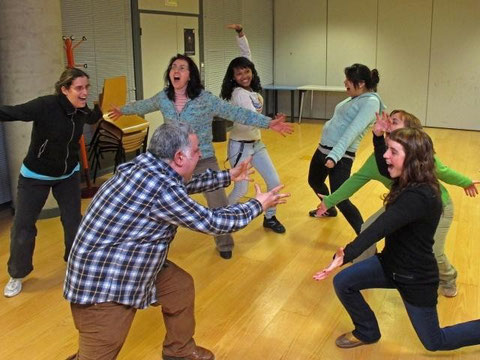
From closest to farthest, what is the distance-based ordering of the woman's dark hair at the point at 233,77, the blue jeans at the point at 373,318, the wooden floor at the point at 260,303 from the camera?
the blue jeans at the point at 373,318, the wooden floor at the point at 260,303, the woman's dark hair at the point at 233,77

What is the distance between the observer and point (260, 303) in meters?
3.16

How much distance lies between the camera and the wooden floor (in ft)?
8.80

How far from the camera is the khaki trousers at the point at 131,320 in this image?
1996 millimetres

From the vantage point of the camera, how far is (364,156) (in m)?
7.21

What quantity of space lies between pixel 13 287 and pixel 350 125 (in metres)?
2.53

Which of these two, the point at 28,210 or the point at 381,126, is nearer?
the point at 381,126

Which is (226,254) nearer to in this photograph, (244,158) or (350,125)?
(244,158)

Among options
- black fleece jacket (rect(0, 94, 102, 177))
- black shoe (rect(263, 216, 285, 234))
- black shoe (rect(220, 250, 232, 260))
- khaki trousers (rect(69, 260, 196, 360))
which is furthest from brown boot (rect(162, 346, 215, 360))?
black shoe (rect(263, 216, 285, 234))

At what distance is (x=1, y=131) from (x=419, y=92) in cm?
723

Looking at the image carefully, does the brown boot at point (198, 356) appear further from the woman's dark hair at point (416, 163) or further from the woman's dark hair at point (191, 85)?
the woman's dark hair at point (191, 85)

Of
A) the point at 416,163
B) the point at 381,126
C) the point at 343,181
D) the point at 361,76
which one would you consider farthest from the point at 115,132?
the point at 416,163

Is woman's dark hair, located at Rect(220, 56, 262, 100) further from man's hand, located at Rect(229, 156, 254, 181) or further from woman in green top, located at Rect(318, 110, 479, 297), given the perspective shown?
man's hand, located at Rect(229, 156, 254, 181)

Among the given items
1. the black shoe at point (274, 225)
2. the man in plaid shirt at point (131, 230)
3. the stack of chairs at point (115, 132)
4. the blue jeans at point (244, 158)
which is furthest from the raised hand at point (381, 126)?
the stack of chairs at point (115, 132)

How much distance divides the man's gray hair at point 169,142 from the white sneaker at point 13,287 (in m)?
1.88
